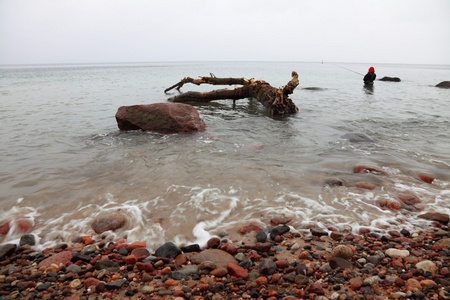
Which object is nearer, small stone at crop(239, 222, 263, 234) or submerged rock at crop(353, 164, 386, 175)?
small stone at crop(239, 222, 263, 234)

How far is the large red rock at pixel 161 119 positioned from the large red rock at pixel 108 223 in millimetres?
5642

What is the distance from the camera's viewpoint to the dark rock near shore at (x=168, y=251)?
331 cm

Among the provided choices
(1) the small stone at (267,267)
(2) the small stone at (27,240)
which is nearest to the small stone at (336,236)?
(1) the small stone at (267,267)

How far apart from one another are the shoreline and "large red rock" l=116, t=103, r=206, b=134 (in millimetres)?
6193

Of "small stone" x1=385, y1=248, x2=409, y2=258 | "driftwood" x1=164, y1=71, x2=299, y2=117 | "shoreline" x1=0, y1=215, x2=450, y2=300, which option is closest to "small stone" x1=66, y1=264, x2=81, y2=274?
"shoreline" x1=0, y1=215, x2=450, y2=300

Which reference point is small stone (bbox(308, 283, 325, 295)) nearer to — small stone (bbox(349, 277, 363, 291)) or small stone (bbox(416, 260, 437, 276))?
small stone (bbox(349, 277, 363, 291))

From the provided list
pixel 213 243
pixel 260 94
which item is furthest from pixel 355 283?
pixel 260 94

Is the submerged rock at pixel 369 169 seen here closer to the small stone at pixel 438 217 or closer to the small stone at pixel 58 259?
the small stone at pixel 438 217

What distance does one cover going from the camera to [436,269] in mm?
2812

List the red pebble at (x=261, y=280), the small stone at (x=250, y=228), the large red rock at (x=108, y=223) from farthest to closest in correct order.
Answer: the large red rock at (x=108, y=223) → the small stone at (x=250, y=228) → the red pebble at (x=261, y=280)

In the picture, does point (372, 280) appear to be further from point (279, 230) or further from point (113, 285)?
point (113, 285)

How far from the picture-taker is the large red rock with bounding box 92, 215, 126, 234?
3983 mm

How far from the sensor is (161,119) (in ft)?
31.4

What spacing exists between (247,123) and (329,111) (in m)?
5.83
